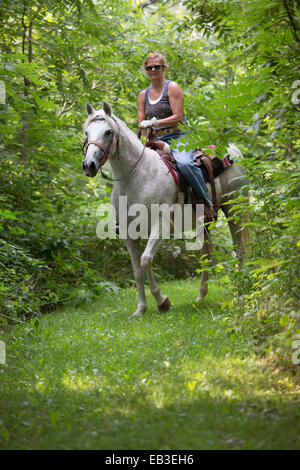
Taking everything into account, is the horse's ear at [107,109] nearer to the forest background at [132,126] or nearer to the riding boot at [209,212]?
the forest background at [132,126]

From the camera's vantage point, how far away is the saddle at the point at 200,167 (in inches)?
270

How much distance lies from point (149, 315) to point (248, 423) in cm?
384

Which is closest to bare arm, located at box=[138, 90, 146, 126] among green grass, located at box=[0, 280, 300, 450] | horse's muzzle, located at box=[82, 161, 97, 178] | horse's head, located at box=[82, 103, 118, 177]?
horse's head, located at box=[82, 103, 118, 177]

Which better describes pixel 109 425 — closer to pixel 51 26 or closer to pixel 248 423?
pixel 248 423

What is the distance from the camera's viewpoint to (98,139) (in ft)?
19.6

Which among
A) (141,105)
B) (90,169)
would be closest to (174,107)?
(141,105)

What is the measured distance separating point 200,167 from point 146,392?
14.5 feet

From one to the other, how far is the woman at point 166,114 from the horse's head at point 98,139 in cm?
77

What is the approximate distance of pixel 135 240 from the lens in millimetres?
7008

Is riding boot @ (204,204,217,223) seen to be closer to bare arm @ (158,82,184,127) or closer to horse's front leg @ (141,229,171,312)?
horse's front leg @ (141,229,171,312)

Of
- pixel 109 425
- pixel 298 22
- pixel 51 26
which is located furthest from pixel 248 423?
pixel 51 26

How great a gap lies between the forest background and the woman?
66 centimetres

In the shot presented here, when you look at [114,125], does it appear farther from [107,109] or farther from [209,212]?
[209,212]

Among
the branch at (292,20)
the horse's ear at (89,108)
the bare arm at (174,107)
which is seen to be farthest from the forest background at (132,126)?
the horse's ear at (89,108)
